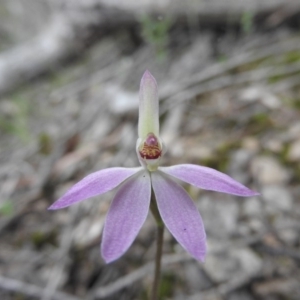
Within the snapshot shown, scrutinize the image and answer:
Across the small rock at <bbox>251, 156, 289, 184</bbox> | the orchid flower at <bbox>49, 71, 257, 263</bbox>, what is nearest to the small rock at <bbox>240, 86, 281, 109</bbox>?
the small rock at <bbox>251, 156, 289, 184</bbox>

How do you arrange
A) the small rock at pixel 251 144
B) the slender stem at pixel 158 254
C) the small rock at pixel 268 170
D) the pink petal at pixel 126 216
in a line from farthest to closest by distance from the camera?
1. the small rock at pixel 251 144
2. the small rock at pixel 268 170
3. the slender stem at pixel 158 254
4. the pink petal at pixel 126 216

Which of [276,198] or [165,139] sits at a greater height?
[165,139]

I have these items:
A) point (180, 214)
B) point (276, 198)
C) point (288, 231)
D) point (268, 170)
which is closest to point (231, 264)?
point (288, 231)

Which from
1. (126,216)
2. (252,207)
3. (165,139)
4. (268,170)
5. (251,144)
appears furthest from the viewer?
(165,139)

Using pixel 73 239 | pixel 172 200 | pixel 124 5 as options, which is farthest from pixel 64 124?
pixel 172 200

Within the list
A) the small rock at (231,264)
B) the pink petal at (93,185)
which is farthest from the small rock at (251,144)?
the pink petal at (93,185)

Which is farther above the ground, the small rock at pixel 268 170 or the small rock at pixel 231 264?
the small rock at pixel 268 170

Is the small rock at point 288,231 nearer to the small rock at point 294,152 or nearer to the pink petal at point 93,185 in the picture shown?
the small rock at point 294,152

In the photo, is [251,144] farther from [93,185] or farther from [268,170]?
[93,185]

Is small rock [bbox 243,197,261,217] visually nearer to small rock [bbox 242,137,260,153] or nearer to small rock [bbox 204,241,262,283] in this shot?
small rock [bbox 204,241,262,283]
